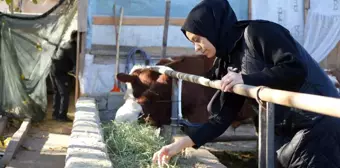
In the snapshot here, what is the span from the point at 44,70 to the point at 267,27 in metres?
6.72

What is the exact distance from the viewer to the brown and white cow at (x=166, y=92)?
5.54 meters

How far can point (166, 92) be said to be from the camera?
567 cm

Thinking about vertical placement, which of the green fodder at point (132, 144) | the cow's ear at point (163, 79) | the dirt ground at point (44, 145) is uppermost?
the cow's ear at point (163, 79)

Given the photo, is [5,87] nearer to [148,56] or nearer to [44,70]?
[44,70]

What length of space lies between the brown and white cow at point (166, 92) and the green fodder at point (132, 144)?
0.42 meters

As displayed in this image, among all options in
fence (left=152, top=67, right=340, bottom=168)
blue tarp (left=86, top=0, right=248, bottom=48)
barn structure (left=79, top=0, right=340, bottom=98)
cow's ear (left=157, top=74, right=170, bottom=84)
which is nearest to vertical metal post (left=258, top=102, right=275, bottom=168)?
fence (left=152, top=67, right=340, bottom=168)

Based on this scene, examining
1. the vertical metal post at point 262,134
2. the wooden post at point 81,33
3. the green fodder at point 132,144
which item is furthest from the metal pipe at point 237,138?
the vertical metal post at point 262,134

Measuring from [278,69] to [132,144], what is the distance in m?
2.39

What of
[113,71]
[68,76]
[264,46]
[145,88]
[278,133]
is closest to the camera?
[264,46]

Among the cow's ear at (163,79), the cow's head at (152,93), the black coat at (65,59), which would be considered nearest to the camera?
the cow's head at (152,93)

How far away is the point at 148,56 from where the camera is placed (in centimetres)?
812

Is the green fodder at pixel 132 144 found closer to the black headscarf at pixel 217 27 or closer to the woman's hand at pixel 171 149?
the woman's hand at pixel 171 149

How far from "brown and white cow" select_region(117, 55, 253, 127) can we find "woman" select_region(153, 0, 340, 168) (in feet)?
9.03

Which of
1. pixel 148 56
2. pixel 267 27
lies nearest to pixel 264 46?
pixel 267 27
